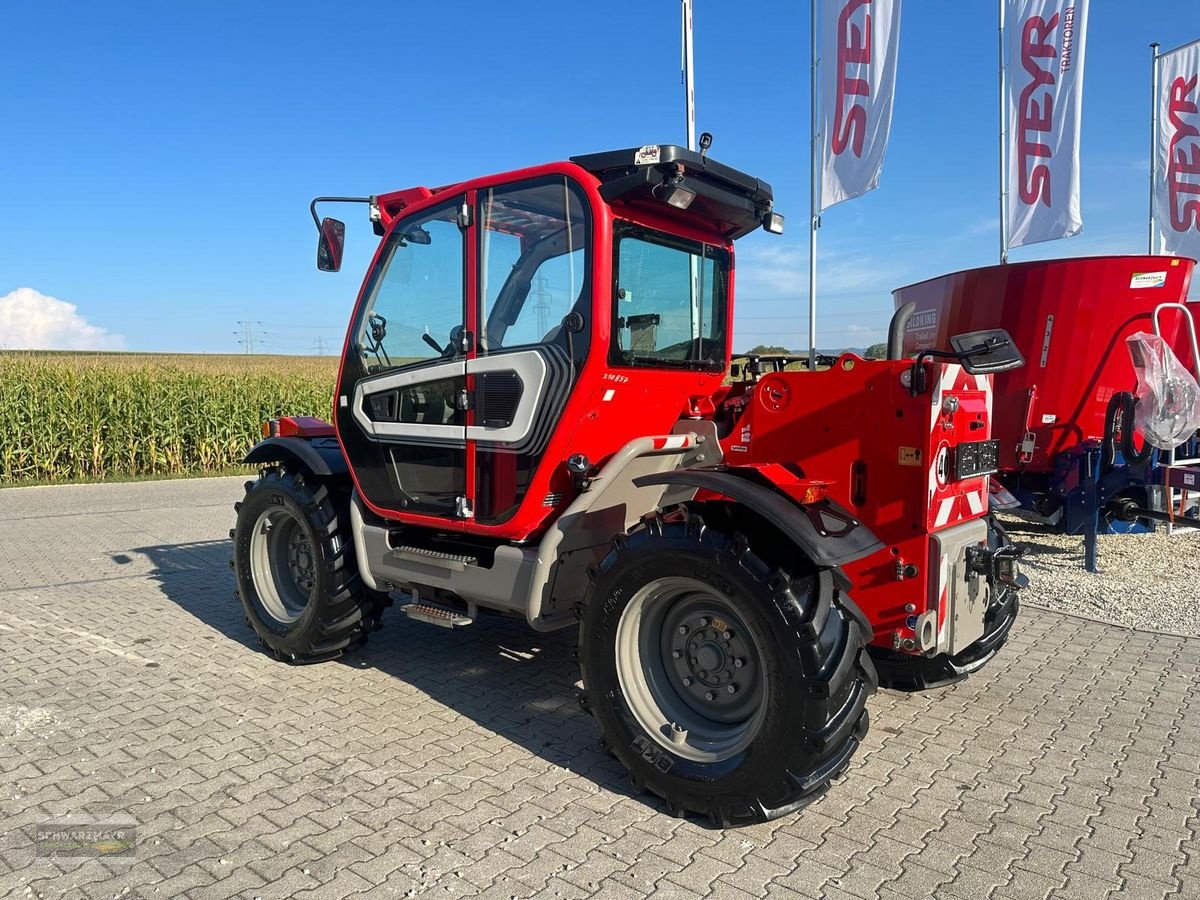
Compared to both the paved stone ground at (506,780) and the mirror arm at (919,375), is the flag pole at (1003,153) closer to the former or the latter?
the paved stone ground at (506,780)

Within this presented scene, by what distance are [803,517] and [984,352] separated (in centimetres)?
98

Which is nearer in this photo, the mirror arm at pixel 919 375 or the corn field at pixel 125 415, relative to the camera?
the mirror arm at pixel 919 375

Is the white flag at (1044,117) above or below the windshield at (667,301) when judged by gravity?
above

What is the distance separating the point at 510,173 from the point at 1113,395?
239 inches

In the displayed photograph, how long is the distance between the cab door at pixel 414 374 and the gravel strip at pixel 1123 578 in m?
3.52

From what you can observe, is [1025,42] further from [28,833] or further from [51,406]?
[51,406]

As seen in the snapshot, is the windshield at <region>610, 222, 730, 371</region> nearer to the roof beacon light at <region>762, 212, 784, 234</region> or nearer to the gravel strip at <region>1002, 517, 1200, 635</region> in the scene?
the roof beacon light at <region>762, 212, 784, 234</region>

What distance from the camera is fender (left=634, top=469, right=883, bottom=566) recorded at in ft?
9.68

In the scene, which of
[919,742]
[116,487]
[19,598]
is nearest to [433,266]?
[919,742]

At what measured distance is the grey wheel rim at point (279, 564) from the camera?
5.14 metres

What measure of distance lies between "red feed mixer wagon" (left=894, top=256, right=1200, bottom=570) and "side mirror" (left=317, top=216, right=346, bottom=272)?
477cm

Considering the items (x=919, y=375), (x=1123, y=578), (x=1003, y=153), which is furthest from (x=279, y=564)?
(x=1003, y=153)

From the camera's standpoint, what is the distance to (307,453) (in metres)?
4.92

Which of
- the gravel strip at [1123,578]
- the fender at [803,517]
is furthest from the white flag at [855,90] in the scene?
the fender at [803,517]
